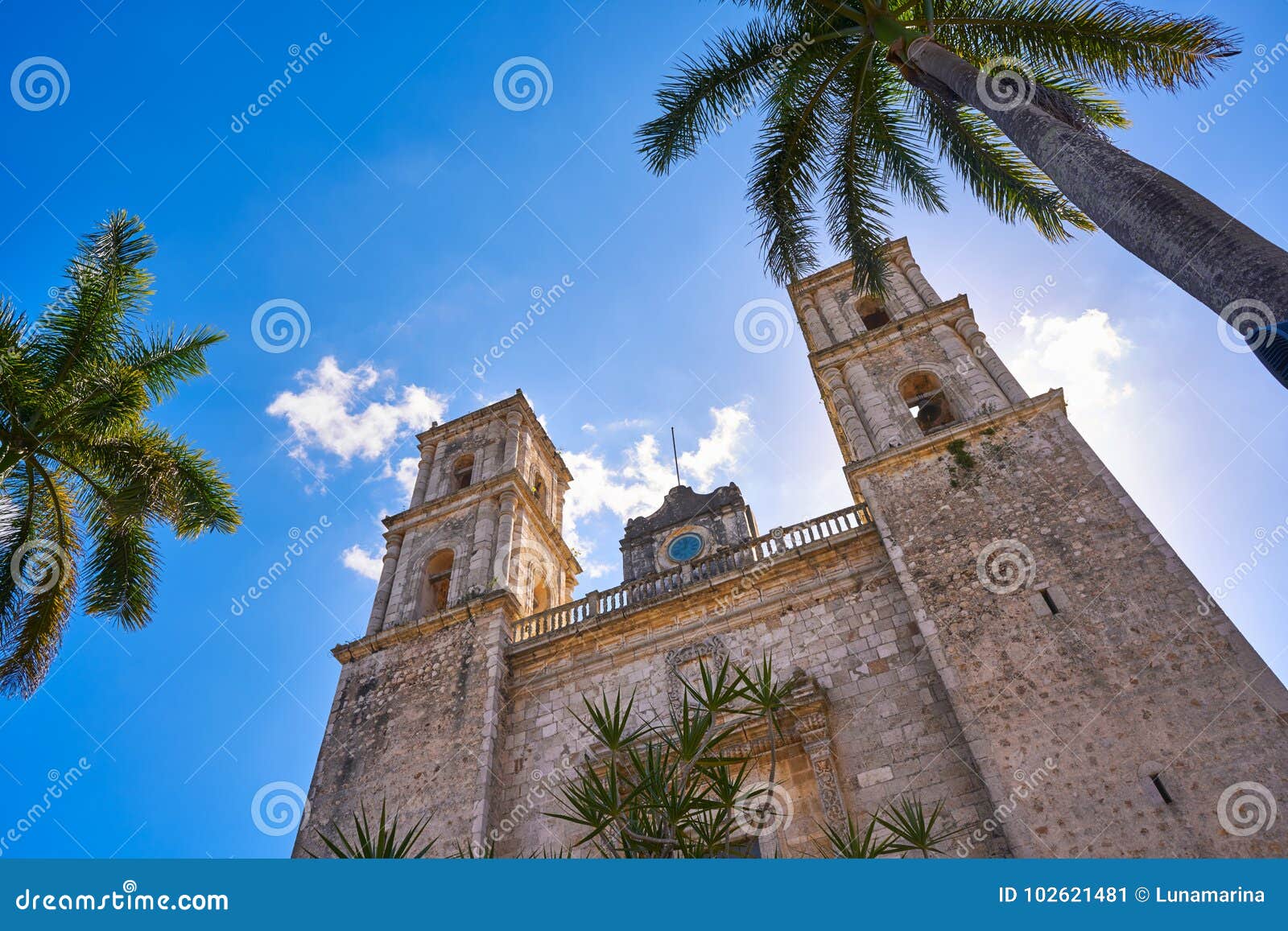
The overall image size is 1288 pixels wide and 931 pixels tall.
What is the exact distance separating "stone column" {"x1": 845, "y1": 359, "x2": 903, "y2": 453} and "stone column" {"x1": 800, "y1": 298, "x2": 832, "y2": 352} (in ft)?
5.13

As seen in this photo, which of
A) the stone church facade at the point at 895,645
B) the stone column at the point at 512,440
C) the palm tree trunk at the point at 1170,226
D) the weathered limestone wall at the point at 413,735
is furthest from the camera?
the stone column at the point at 512,440

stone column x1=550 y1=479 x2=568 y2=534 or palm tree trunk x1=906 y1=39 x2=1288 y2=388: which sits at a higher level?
stone column x1=550 y1=479 x2=568 y2=534

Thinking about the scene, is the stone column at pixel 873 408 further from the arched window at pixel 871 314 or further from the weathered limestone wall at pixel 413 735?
the weathered limestone wall at pixel 413 735

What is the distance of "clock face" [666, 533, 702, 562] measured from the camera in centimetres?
1902

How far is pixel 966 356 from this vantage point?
57.8ft

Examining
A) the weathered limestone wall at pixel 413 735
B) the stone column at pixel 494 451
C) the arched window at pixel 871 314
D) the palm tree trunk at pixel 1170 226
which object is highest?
the arched window at pixel 871 314

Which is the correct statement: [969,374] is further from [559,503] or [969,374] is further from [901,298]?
[559,503]

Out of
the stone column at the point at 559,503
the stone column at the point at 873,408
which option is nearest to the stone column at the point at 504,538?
the stone column at the point at 559,503

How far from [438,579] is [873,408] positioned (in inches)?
437

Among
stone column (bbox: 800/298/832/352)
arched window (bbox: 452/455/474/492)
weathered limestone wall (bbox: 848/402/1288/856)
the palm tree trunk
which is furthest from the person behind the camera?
arched window (bbox: 452/455/474/492)

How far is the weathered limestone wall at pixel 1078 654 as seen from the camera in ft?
31.2

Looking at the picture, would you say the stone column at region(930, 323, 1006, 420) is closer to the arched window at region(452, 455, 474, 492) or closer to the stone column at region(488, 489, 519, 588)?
the stone column at region(488, 489, 519, 588)

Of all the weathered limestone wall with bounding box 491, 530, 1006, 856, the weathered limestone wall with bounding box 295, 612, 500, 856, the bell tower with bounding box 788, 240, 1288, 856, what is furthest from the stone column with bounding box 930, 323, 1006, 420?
the weathered limestone wall with bounding box 295, 612, 500, 856

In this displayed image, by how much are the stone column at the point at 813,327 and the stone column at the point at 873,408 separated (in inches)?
61.6
